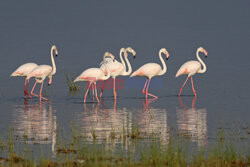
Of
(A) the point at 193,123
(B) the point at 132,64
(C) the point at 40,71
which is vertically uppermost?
(B) the point at 132,64

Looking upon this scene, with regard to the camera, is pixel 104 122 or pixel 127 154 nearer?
pixel 127 154

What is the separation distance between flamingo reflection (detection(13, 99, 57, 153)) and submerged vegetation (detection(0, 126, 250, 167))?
290mm

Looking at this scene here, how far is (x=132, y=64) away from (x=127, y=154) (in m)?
28.2

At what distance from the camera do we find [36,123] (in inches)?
572

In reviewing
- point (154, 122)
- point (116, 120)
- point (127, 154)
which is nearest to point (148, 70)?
point (116, 120)

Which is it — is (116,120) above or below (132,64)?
below

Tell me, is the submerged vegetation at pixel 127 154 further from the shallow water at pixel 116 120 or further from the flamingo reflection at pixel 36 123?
the flamingo reflection at pixel 36 123

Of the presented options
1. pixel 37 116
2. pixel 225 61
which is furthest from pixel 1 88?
pixel 225 61

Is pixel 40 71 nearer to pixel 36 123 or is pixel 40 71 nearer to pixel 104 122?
pixel 36 123

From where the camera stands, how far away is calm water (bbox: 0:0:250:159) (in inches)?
565

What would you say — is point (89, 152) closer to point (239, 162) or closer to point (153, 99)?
point (239, 162)

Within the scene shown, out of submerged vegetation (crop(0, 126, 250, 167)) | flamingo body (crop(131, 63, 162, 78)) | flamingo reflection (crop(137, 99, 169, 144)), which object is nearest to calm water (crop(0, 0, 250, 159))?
flamingo reflection (crop(137, 99, 169, 144))

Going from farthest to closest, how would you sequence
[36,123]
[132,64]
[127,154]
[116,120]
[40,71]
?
[132,64] → [40,71] → [116,120] → [36,123] → [127,154]

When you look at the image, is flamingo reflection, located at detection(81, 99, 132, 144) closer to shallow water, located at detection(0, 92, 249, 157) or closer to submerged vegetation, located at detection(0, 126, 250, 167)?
shallow water, located at detection(0, 92, 249, 157)
